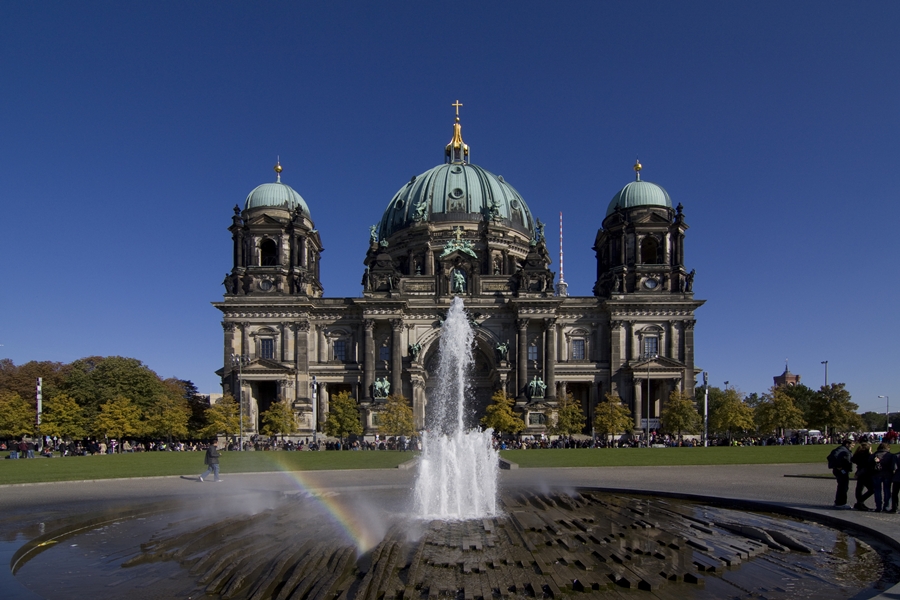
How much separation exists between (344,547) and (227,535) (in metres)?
3.25

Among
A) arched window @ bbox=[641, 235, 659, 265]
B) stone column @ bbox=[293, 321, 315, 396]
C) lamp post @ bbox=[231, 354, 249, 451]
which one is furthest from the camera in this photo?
arched window @ bbox=[641, 235, 659, 265]

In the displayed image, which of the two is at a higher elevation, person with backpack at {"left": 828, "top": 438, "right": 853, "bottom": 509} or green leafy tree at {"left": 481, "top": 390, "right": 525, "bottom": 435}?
person with backpack at {"left": 828, "top": 438, "right": 853, "bottom": 509}

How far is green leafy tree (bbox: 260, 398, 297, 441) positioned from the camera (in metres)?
67.6

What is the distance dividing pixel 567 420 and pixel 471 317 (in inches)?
619

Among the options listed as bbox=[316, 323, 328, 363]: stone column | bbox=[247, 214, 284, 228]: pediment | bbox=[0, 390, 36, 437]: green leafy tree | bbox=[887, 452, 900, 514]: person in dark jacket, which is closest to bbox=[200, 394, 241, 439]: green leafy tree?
bbox=[316, 323, 328, 363]: stone column

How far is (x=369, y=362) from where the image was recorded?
74375mm

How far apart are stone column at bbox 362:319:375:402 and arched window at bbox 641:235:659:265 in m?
29.7

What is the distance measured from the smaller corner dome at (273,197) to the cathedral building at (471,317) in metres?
0.21

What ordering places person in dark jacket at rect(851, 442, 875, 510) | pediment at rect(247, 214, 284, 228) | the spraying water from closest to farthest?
1. person in dark jacket at rect(851, 442, 875, 510)
2. the spraying water
3. pediment at rect(247, 214, 284, 228)

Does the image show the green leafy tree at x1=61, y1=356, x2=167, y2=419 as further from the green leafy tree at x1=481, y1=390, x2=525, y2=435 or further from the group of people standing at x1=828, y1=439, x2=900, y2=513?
the group of people standing at x1=828, y1=439, x2=900, y2=513

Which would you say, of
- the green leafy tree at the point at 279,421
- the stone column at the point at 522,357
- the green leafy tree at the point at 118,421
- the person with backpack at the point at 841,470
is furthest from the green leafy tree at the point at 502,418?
the person with backpack at the point at 841,470

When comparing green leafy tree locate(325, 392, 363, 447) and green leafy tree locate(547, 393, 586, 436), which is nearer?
green leafy tree locate(547, 393, 586, 436)

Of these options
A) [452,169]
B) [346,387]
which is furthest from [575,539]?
[452,169]

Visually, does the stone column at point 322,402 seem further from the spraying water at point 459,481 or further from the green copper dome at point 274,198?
the spraying water at point 459,481
